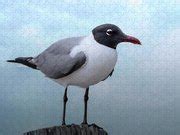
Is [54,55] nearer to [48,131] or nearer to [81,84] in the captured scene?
[81,84]

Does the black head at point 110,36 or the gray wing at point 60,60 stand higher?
the black head at point 110,36

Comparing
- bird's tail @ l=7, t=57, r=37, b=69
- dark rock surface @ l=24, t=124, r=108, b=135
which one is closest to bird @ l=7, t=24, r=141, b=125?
bird's tail @ l=7, t=57, r=37, b=69

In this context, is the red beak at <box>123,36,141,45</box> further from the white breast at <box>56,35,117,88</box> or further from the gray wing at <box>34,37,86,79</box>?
the gray wing at <box>34,37,86,79</box>

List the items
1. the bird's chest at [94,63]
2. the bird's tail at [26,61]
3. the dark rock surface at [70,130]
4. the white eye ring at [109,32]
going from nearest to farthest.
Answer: the dark rock surface at [70,130] < the bird's chest at [94,63] < the white eye ring at [109,32] < the bird's tail at [26,61]

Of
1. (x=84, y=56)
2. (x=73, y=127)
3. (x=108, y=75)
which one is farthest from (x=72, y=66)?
(x=73, y=127)

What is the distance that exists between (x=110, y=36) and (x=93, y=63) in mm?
562

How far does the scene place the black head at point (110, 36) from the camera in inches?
268

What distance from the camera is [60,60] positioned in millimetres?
7008

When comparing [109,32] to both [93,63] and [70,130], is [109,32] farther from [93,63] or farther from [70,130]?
[70,130]

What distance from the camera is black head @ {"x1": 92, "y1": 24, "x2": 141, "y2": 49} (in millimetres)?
6816

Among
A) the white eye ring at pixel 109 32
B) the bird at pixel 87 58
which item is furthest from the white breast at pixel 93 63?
the white eye ring at pixel 109 32

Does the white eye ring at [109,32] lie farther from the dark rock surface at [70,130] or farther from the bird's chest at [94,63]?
the dark rock surface at [70,130]

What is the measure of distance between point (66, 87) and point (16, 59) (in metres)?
1.69

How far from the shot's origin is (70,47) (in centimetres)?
684
